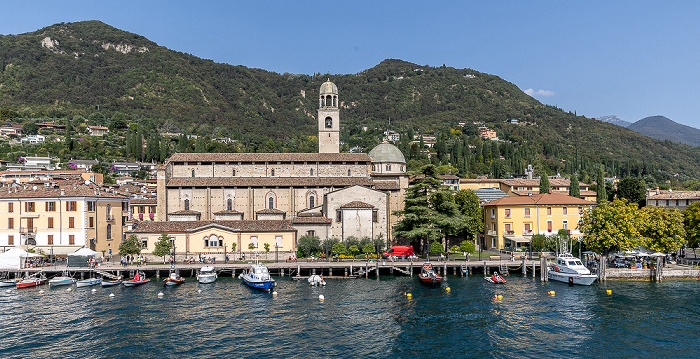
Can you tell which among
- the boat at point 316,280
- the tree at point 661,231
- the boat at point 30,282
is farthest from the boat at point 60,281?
the tree at point 661,231

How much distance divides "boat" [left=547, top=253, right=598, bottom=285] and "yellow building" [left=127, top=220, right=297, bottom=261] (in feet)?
95.0

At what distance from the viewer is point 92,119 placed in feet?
623

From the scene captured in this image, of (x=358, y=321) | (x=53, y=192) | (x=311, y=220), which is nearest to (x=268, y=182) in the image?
(x=311, y=220)

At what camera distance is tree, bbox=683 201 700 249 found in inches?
2169

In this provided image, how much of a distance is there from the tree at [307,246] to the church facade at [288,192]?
7.80 ft

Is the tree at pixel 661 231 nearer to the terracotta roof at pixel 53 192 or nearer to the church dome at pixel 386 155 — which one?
the church dome at pixel 386 155

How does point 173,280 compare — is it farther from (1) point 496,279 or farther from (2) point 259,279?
(1) point 496,279

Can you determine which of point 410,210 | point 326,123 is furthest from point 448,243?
point 326,123

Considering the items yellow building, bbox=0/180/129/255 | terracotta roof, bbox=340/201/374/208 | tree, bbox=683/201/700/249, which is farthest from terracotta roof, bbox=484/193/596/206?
yellow building, bbox=0/180/129/255

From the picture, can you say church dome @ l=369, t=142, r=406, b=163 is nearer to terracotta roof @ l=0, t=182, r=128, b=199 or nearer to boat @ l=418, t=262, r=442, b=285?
boat @ l=418, t=262, r=442, b=285

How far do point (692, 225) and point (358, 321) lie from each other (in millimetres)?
43409

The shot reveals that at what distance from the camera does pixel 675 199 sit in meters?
79.9

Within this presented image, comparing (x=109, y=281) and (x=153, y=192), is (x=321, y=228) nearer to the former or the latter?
(x=109, y=281)

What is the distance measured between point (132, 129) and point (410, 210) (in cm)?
14414
